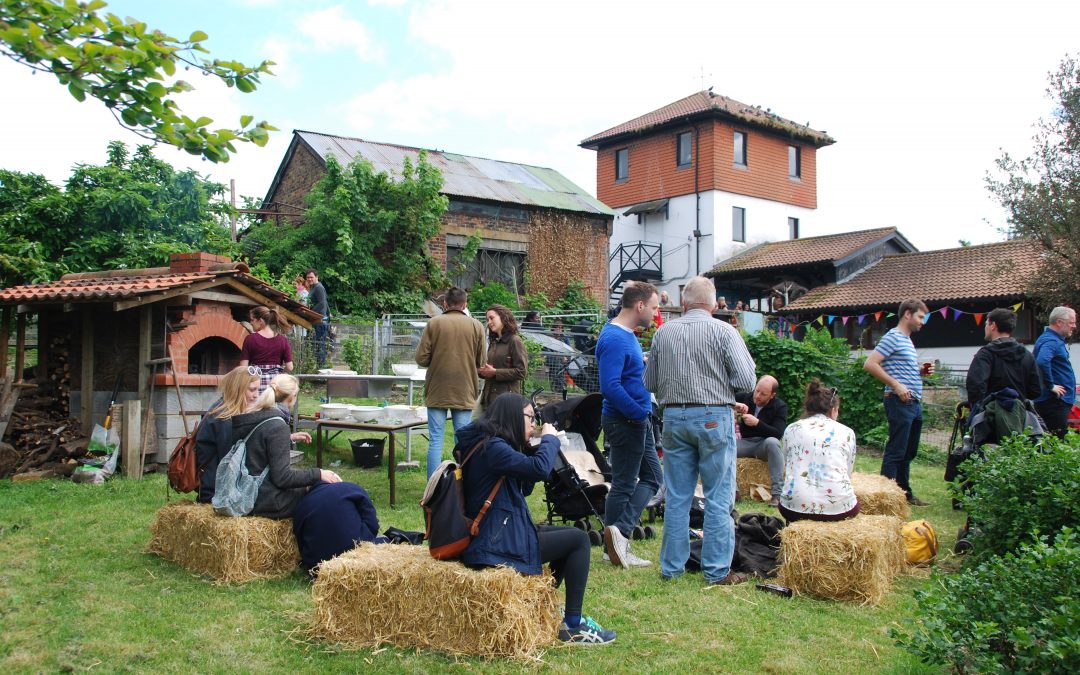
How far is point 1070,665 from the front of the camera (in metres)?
2.83

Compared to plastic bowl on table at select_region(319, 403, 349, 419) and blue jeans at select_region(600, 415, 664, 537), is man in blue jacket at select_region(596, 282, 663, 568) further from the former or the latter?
plastic bowl on table at select_region(319, 403, 349, 419)

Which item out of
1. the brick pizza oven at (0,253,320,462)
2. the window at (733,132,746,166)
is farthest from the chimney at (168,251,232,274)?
the window at (733,132,746,166)

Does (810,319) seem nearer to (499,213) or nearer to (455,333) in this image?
(499,213)

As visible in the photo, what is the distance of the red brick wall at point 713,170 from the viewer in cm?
3388

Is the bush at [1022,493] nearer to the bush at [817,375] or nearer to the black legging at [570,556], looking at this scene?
the black legging at [570,556]

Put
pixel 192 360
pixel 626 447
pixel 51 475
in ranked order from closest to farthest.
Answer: pixel 626 447, pixel 51 475, pixel 192 360

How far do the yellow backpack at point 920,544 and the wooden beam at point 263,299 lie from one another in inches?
291

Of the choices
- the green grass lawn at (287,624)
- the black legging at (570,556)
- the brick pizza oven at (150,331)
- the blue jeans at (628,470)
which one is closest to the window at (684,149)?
the brick pizza oven at (150,331)

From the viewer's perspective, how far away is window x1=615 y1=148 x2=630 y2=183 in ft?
124

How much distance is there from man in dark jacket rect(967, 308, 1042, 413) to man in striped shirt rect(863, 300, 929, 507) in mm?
489

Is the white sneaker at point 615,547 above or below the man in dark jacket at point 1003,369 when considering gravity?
below

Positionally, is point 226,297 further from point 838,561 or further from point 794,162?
point 794,162

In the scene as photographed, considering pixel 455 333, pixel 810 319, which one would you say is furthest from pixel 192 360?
pixel 810 319

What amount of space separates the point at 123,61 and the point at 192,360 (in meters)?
7.56
